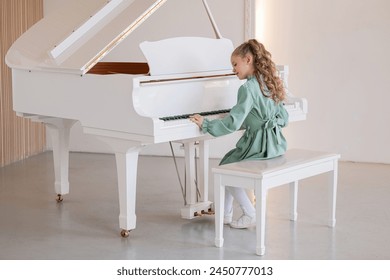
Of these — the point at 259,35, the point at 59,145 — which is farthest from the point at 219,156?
the point at 59,145

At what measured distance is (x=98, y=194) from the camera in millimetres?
5605

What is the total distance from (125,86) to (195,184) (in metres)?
0.92

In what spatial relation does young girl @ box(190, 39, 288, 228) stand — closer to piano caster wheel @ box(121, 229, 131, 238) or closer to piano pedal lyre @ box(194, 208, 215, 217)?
piano pedal lyre @ box(194, 208, 215, 217)

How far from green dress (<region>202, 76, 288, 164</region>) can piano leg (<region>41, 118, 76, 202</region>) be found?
1281 millimetres

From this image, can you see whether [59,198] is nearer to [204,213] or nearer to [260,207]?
[204,213]

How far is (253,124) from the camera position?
4371 millimetres

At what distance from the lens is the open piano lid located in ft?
14.4

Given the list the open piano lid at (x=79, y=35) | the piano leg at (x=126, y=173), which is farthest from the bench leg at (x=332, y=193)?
the open piano lid at (x=79, y=35)

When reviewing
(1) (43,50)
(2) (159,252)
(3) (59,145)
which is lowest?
(2) (159,252)

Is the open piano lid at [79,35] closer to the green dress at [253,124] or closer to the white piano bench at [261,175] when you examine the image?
the green dress at [253,124]

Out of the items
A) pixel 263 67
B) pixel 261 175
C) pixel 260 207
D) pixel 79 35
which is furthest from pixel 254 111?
pixel 79 35

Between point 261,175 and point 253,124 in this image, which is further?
point 253,124

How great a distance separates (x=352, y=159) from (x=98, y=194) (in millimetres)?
2427

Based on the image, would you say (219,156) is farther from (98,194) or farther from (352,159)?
(98,194)
